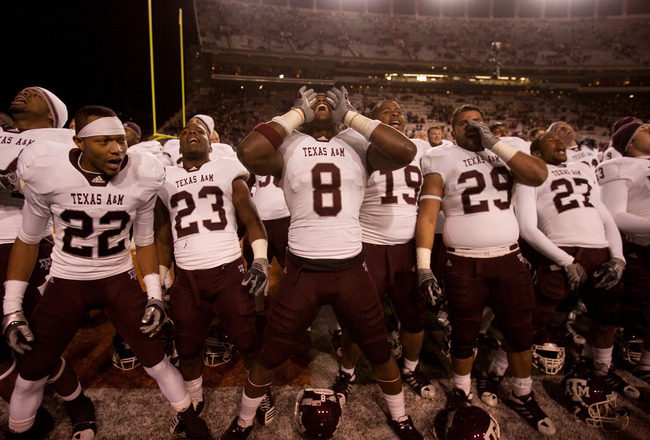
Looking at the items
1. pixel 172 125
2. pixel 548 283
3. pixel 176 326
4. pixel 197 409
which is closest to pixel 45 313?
pixel 176 326

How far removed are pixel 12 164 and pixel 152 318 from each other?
5.70 ft

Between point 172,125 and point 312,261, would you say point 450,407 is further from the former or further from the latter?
point 172,125

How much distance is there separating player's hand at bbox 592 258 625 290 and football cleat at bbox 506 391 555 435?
3.68 feet

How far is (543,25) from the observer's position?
36438mm

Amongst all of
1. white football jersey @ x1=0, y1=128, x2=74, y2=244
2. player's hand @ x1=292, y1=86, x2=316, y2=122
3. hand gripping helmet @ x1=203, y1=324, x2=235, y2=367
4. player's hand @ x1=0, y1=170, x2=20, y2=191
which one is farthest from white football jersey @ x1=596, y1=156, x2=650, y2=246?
player's hand @ x1=0, y1=170, x2=20, y2=191

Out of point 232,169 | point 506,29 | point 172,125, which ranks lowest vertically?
point 232,169

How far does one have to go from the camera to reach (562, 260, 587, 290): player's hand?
2814 millimetres

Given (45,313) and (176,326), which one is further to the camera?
(176,326)

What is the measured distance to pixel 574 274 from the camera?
281 centimetres

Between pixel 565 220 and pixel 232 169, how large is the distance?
297 centimetres

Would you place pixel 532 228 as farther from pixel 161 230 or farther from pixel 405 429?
pixel 161 230

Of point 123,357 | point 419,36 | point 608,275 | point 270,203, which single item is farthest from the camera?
point 419,36

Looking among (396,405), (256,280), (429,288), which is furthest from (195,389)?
(429,288)

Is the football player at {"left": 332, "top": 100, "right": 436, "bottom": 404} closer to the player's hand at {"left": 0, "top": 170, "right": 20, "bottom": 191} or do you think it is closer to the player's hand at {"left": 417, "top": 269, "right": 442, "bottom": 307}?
the player's hand at {"left": 417, "top": 269, "right": 442, "bottom": 307}
